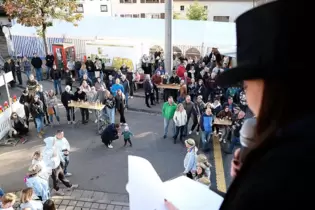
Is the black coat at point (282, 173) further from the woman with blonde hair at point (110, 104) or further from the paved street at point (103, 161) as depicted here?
the woman with blonde hair at point (110, 104)

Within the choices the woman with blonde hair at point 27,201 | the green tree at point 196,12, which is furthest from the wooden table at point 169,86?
the green tree at point 196,12

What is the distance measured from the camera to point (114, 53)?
16.4 meters

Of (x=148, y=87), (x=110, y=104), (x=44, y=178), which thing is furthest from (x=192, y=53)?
(x=44, y=178)

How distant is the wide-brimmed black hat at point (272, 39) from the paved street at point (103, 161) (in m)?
6.24

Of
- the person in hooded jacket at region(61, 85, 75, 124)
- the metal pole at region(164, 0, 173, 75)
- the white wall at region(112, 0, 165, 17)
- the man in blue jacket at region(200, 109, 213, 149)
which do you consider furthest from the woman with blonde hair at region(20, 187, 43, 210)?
the white wall at region(112, 0, 165, 17)

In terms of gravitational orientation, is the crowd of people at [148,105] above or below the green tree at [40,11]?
below

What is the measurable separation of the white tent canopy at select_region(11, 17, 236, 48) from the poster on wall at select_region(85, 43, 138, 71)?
0.92 metres

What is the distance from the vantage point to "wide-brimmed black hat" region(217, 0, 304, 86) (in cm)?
79

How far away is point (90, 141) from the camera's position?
1057cm

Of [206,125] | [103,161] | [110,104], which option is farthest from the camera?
[110,104]

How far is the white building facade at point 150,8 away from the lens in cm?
3007

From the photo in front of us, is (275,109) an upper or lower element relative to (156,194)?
upper

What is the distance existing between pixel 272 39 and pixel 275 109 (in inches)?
7.4

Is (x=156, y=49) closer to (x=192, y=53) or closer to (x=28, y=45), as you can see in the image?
(x=192, y=53)
